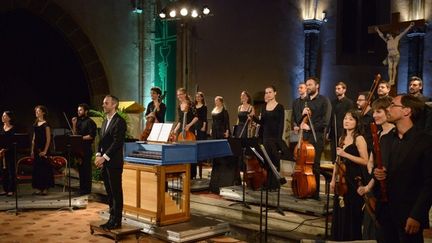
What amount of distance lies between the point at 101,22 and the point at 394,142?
9.29 m

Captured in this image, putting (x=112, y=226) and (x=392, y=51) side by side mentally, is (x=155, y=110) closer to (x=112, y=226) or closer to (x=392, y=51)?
(x=112, y=226)

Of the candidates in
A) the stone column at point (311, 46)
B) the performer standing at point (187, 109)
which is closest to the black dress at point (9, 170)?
the performer standing at point (187, 109)

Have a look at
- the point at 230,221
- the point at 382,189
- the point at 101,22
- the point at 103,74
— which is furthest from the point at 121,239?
the point at 101,22

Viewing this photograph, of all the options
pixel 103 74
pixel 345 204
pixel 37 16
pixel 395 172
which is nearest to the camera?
pixel 395 172

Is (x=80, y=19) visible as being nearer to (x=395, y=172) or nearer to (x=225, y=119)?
(x=225, y=119)

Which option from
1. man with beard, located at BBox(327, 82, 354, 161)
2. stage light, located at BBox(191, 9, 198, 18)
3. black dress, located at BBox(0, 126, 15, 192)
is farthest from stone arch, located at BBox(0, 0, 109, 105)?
man with beard, located at BBox(327, 82, 354, 161)

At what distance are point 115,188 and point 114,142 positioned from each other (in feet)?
1.80

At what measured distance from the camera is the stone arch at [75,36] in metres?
10.3

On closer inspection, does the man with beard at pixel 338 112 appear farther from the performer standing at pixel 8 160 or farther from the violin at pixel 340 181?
the performer standing at pixel 8 160

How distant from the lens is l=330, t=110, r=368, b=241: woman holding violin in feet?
15.5

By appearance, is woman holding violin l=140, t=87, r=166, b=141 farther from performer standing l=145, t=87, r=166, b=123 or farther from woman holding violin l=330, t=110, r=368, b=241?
woman holding violin l=330, t=110, r=368, b=241

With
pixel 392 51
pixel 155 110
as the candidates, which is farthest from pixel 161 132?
pixel 392 51

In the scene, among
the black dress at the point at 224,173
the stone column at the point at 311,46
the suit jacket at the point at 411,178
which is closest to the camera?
the suit jacket at the point at 411,178

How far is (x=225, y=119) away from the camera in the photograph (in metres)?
7.83
